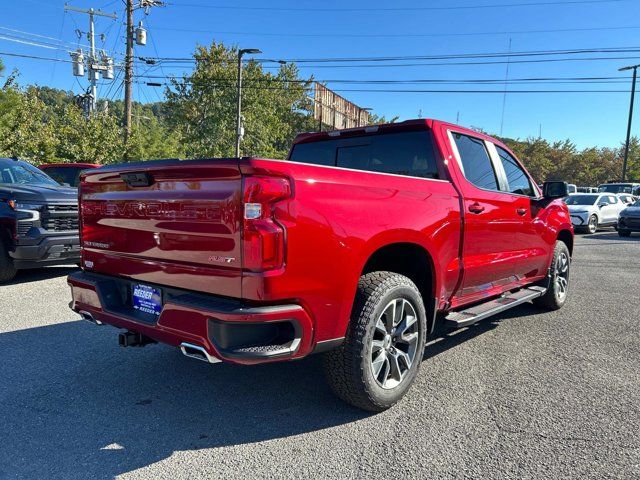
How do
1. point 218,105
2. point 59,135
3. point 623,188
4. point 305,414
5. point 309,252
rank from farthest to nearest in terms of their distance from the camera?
point 218,105
point 623,188
point 59,135
point 305,414
point 309,252

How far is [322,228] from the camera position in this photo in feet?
8.38

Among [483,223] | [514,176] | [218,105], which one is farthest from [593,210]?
[218,105]

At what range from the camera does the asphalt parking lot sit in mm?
2504

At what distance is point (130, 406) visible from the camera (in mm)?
3139

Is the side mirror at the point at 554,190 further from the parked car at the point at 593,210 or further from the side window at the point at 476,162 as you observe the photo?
the parked car at the point at 593,210

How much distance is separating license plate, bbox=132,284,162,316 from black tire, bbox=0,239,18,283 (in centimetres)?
480

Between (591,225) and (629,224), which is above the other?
(629,224)

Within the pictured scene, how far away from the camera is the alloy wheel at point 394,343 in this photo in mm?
3086

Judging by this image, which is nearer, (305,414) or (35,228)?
(305,414)

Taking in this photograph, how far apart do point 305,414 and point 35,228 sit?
542 cm

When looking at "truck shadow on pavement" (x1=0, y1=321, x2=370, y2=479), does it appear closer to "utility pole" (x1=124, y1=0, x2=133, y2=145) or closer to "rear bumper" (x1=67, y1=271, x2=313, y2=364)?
"rear bumper" (x1=67, y1=271, x2=313, y2=364)

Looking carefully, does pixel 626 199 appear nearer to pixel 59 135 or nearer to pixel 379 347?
pixel 379 347

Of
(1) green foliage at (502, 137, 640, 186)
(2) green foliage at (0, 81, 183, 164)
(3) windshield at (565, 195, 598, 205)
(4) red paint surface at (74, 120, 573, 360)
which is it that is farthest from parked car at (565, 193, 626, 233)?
(1) green foliage at (502, 137, 640, 186)

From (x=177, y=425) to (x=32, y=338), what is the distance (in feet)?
7.93
